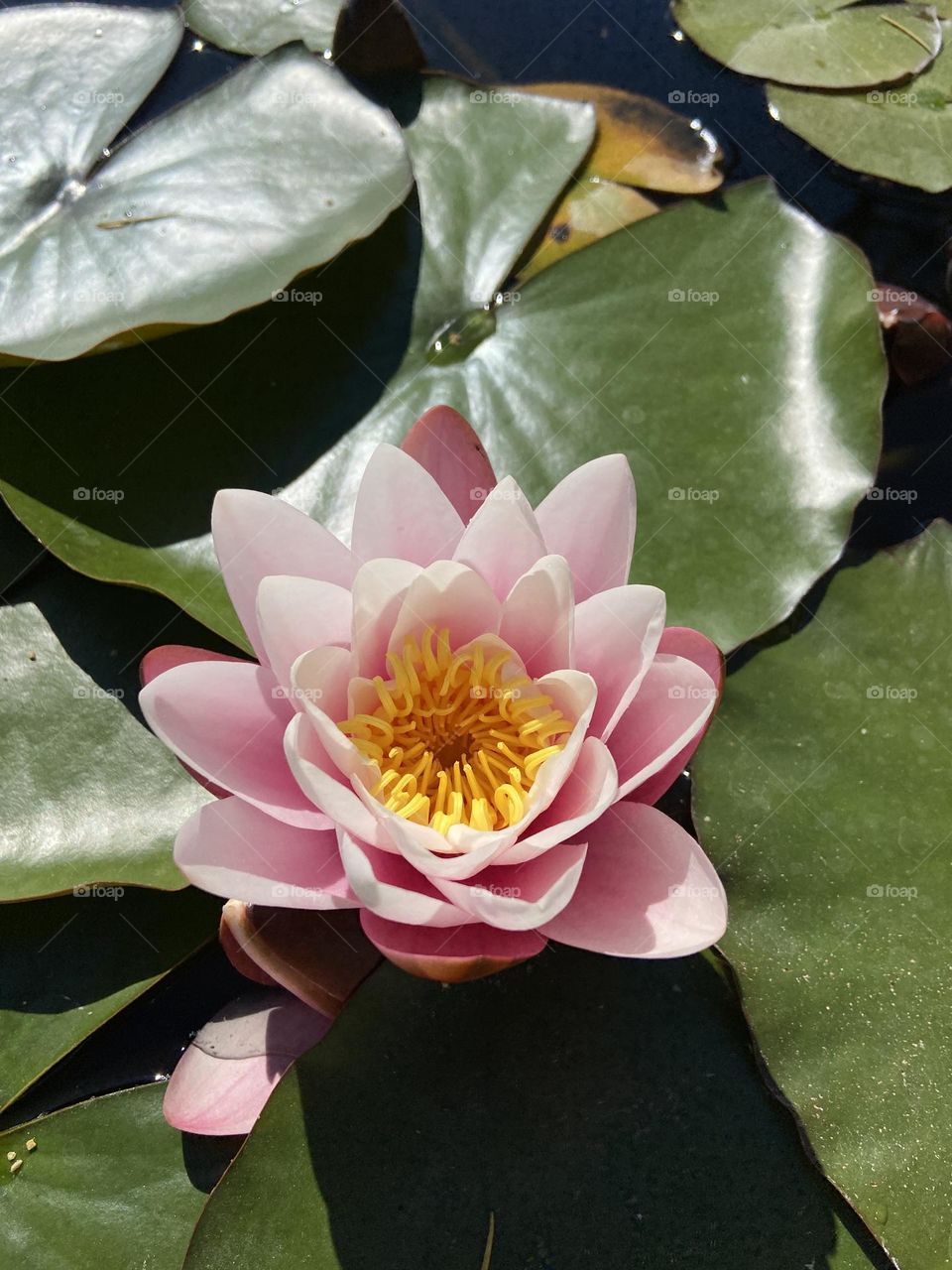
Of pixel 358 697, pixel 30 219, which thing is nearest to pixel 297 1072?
pixel 358 697

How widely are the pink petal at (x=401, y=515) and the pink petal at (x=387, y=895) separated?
0.50 meters

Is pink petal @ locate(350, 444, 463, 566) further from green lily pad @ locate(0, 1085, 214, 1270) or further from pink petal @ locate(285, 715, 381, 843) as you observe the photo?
green lily pad @ locate(0, 1085, 214, 1270)

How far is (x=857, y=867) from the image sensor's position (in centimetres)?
187

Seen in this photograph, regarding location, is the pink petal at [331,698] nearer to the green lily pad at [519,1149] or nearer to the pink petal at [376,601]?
the pink petal at [376,601]

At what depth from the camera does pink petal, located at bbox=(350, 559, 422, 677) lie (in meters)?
1.48

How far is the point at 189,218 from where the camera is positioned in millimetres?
2230

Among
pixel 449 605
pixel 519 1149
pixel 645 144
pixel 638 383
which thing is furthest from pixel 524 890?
pixel 645 144

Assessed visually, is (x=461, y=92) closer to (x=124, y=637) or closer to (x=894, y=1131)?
(x=124, y=637)

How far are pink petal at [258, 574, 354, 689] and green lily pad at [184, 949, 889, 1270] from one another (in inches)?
27.5

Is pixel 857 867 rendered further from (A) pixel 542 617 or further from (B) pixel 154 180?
(B) pixel 154 180

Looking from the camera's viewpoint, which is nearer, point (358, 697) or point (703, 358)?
point (358, 697)

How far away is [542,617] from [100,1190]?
1.45 meters

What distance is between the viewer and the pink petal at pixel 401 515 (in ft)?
5.08

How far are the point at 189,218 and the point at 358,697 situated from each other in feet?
4.54
